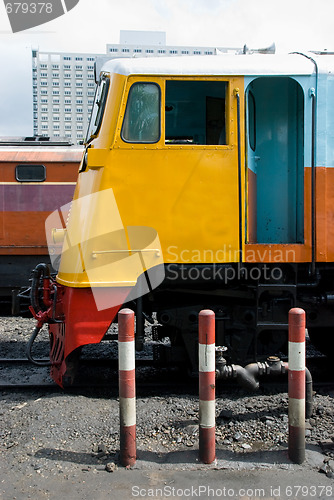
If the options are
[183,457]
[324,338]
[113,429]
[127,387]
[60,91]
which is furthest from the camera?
[60,91]

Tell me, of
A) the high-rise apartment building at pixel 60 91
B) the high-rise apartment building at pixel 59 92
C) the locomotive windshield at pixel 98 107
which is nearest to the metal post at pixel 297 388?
the locomotive windshield at pixel 98 107

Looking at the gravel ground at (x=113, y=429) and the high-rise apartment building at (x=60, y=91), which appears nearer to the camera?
the gravel ground at (x=113, y=429)

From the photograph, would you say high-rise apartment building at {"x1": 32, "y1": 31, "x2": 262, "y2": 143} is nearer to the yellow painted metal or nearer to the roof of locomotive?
the roof of locomotive

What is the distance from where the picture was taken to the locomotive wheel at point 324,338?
18.7ft

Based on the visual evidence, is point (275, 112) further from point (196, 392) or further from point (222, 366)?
point (196, 392)

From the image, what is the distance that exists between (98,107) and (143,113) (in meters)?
0.79

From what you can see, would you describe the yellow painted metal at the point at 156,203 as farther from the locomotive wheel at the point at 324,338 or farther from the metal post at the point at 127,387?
the locomotive wheel at the point at 324,338

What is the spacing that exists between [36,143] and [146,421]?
7.75 metres

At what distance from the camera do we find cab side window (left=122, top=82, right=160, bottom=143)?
455cm

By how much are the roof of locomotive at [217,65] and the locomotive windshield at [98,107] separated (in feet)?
0.70

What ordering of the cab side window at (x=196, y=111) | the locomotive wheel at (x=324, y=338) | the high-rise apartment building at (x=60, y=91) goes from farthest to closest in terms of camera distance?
the high-rise apartment building at (x=60, y=91) < the locomotive wheel at (x=324, y=338) < the cab side window at (x=196, y=111)

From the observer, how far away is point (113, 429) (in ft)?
13.4

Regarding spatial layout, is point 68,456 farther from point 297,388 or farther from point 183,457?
point 297,388

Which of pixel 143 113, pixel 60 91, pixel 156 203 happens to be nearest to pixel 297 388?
pixel 156 203
